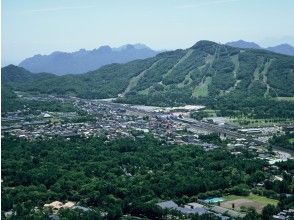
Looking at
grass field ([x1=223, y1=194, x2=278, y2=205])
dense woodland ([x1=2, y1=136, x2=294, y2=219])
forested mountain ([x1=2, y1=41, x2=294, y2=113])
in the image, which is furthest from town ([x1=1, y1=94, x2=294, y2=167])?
forested mountain ([x1=2, y1=41, x2=294, y2=113])

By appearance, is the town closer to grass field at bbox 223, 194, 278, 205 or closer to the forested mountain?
grass field at bbox 223, 194, 278, 205

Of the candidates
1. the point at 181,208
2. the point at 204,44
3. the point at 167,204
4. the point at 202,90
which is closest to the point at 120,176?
the point at 167,204

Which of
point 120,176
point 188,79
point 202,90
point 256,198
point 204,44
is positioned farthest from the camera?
point 204,44

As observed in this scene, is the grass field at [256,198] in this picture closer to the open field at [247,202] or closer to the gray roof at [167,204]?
the open field at [247,202]

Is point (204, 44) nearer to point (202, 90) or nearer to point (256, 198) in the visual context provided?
point (202, 90)

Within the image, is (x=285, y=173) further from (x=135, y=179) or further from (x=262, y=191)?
(x=135, y=179)

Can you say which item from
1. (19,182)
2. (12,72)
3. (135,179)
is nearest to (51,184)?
(19,182)
